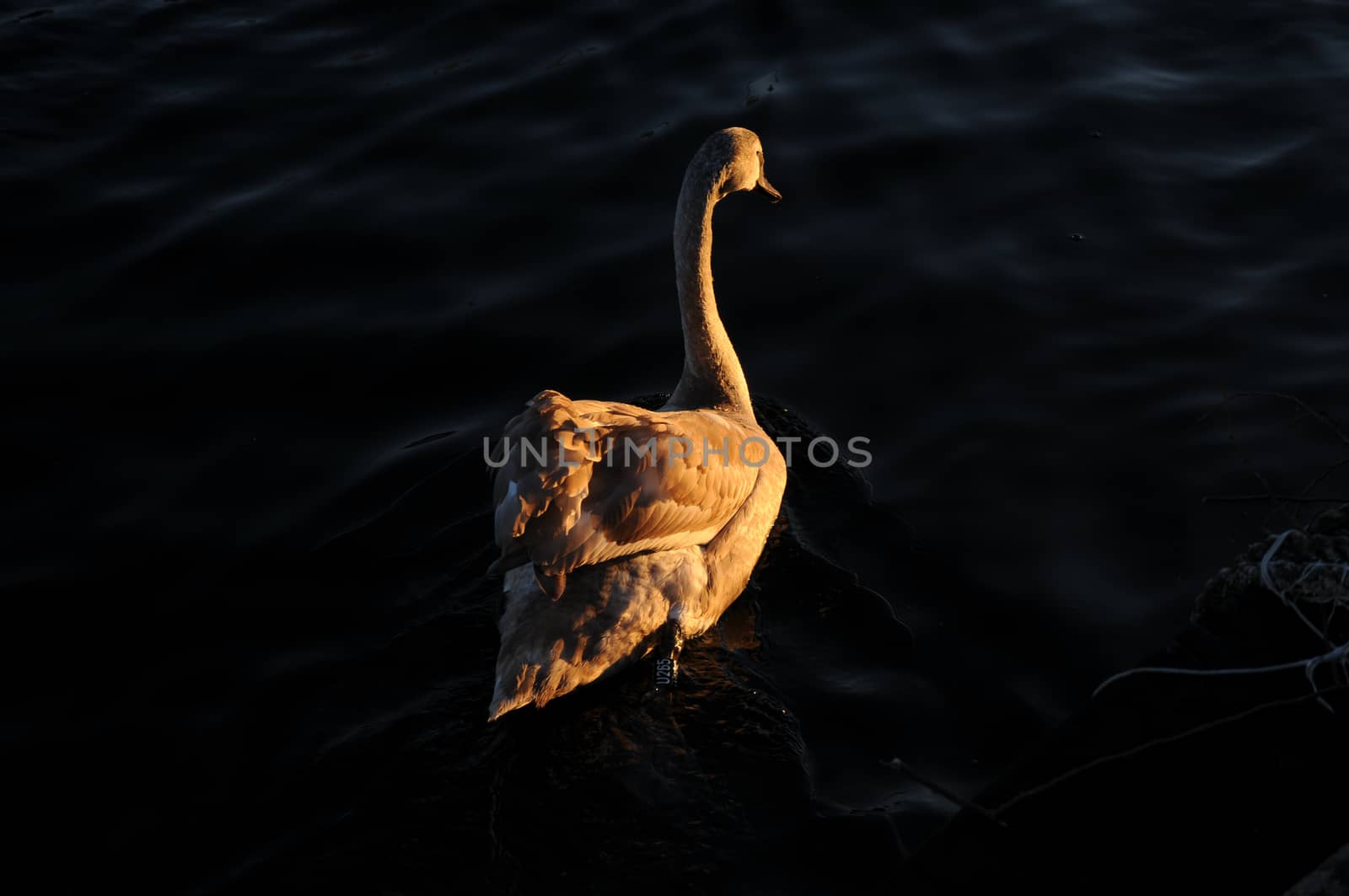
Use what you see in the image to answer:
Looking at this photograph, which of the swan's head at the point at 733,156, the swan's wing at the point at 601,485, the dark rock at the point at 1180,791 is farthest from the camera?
the swan's head at the point at 733,156

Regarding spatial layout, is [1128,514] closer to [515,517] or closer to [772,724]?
[772,724]

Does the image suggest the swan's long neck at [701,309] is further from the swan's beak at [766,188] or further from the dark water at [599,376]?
the dark water at [599,376]

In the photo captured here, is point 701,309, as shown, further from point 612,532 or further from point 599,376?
point 612,532

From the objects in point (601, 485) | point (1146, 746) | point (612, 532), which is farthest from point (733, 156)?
point (1146, 746)

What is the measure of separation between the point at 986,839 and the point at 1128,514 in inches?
154

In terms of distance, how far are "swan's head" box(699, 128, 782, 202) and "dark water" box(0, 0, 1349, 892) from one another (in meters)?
1.55

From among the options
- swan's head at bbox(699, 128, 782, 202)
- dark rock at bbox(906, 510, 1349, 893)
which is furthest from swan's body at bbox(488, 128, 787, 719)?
dark rock at bbox(906, 510, 1349, 893)

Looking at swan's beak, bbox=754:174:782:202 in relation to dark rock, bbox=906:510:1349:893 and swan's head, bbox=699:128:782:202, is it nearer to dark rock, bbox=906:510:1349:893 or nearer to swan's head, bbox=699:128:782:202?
swan's head, bbox=699:128:782:202

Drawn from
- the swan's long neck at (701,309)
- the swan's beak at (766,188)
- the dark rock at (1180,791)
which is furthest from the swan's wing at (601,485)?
the dark rock at (1180,791)

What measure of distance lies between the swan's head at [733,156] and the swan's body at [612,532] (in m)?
1.40

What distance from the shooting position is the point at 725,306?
859 centimetres

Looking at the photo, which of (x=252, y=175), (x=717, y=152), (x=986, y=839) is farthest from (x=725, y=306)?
(x=986, y=839)

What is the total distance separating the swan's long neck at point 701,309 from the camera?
22.2 feet

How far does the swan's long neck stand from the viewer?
22.2 feet
